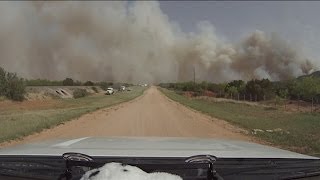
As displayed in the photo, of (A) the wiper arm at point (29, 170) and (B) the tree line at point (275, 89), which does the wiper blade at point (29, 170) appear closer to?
(A) the wiper arm at point (29, 170)

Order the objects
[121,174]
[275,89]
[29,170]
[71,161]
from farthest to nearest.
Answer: [275,89], [29,170], [71,161], [121,174]

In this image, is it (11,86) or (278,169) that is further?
(11,86)

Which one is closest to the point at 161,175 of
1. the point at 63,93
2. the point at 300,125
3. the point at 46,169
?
the point at 46,169

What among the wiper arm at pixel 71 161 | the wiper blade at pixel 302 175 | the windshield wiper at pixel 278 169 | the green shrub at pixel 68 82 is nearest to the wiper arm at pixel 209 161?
the windshield wiper at pixel 278 169

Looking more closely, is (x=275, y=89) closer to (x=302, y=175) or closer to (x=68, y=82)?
(x=302, y=175)

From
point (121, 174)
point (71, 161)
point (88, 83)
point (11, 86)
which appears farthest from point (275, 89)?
point (88, 83)

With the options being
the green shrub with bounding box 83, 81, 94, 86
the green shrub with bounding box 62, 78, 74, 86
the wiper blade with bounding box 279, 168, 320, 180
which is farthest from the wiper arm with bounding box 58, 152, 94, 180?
the green shrub with bounding box 83, 81, 94, 86

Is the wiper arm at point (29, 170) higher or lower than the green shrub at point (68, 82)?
lower

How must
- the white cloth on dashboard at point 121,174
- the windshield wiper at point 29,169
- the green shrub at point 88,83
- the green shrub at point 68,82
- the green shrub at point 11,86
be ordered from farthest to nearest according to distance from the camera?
the green shrub at point 88,83 < the green shrub at point 68,82 < the green shrub at point 11,86 < the windshield wiper at point 29,169 < the white cloth on dashboard at point 121,174

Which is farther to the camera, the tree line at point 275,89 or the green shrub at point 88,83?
the green shrub at point 88,83

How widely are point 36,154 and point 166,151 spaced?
0.70 metres

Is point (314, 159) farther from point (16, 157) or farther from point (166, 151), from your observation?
point (16, 157)

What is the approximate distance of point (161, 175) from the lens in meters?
2.22

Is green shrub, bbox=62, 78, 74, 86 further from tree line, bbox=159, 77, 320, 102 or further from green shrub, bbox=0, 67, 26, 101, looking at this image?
green shrub, bbox=0, 67, 26, 101
